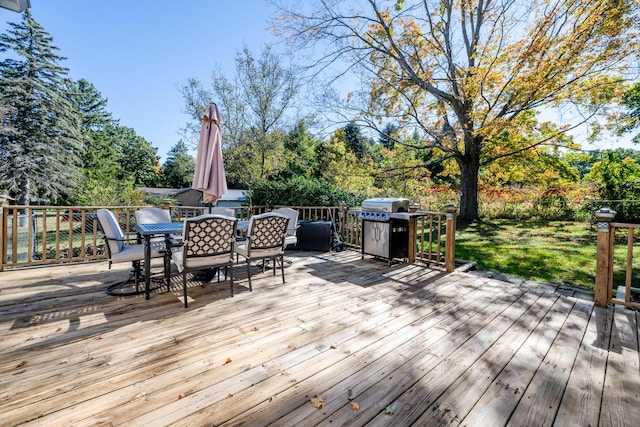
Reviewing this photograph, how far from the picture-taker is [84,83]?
1072 inches

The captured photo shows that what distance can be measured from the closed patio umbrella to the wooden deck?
136cm

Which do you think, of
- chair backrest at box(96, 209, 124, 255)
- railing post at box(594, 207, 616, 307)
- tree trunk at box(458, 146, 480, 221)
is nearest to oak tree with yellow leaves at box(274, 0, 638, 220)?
tree trunk at box(458, 146, 480, 221)

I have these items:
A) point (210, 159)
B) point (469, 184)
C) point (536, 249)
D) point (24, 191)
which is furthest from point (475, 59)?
point (24, 191)

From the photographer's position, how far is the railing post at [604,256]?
9.79 ft

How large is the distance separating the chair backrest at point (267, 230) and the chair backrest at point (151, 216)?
1.81 metres

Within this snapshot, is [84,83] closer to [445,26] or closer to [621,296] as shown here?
[445,26]

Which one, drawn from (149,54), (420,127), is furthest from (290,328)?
(149,54)

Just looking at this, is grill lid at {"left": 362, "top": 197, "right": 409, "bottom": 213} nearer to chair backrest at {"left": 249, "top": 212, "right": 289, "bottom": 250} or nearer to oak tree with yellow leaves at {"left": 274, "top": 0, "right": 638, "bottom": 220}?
chair backrest at {"left": 249, "top": 212, "right": 289, "bottom": 250}

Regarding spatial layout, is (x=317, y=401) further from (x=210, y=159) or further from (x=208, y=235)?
(x=210, y=159)

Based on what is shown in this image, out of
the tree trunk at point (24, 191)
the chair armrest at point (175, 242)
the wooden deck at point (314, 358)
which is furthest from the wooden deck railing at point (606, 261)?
the tree trunk at point (24, 191)

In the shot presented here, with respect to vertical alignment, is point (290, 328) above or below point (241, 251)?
below

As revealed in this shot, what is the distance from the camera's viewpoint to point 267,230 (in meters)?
3.64

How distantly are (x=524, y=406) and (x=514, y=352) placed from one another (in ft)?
2.24

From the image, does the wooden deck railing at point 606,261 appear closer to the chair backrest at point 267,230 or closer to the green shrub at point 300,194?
the chair backrest at point 267,230
